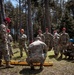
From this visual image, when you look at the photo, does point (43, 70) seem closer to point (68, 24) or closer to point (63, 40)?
point (63, 40)

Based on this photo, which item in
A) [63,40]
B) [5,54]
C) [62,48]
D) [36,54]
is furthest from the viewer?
[63,40]

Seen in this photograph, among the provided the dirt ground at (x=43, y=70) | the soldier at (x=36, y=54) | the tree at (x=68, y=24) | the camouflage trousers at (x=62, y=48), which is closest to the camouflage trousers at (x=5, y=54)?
the dirt ground at (x=43, y=70)

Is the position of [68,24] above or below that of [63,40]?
below

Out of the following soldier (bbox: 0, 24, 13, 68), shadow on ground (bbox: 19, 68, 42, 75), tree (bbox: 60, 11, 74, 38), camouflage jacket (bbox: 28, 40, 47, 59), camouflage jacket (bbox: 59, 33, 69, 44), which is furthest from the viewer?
tree (bbox: 60, 11, 74, 38)

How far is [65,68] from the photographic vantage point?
35.6 ft

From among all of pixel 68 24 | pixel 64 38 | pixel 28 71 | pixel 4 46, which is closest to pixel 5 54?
pixel 4 46

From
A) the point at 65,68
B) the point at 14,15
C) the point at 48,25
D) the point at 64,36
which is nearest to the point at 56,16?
the point at 14,15

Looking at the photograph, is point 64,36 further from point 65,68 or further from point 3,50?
point 3,50

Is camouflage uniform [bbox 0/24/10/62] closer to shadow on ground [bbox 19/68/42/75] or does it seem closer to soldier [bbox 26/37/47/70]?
shadow on ground [bbox 19/68/42/75]

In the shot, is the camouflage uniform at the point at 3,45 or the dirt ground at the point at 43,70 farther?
the camouflage uniform at the point at 3,45

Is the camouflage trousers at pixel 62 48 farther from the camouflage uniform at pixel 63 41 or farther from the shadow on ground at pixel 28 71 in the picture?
the shadow on ground at pixel 28 71

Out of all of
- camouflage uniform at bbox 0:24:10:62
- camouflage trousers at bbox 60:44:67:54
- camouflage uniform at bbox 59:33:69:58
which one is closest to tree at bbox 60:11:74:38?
camouflage uniform at bbox 59:33:69:58

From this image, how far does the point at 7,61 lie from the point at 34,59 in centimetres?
138

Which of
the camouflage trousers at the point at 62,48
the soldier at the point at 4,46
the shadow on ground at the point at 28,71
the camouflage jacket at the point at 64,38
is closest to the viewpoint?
the shadow on ground at the point at 28,71
